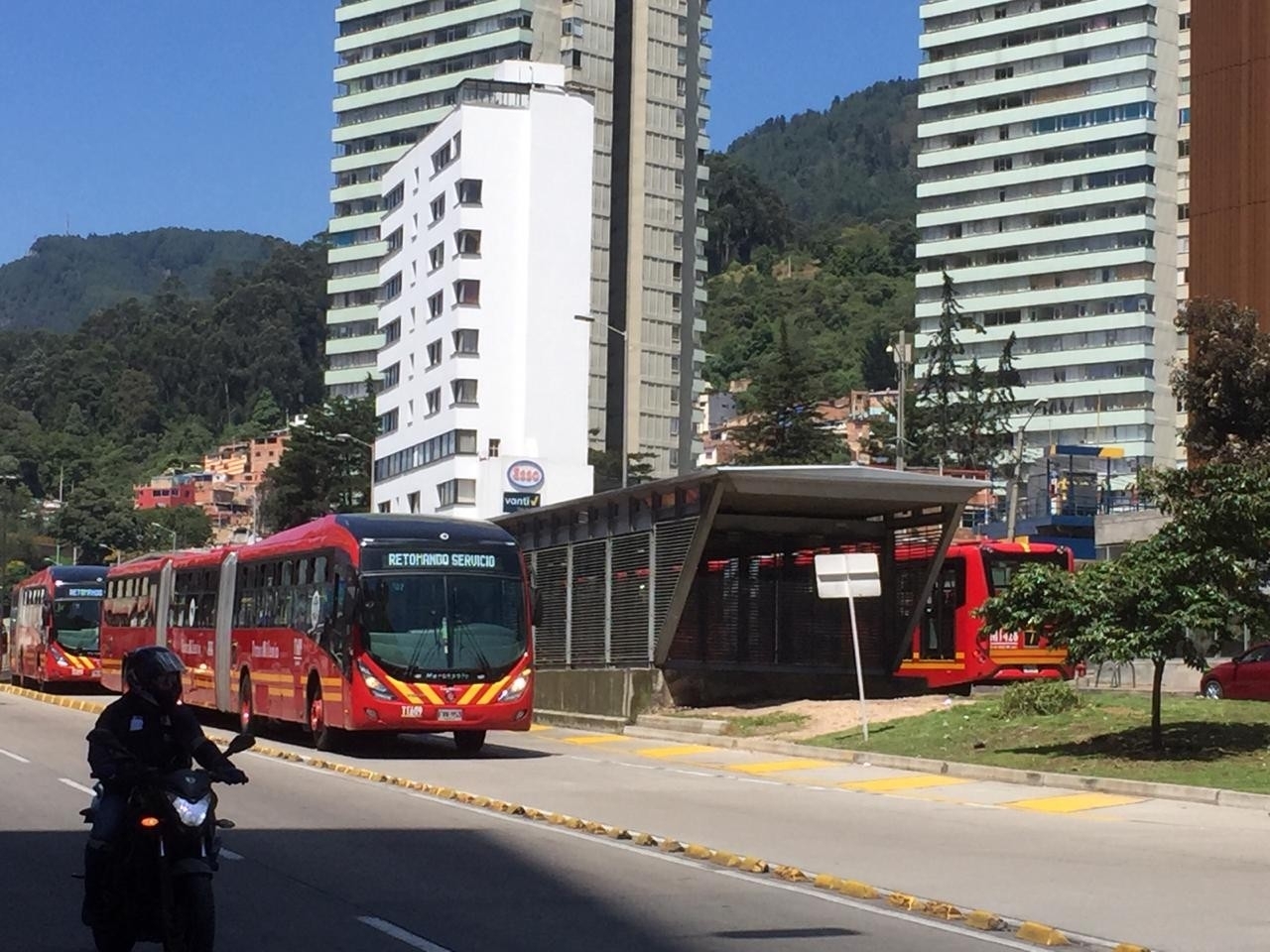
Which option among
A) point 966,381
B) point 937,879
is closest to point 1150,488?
point 937,879

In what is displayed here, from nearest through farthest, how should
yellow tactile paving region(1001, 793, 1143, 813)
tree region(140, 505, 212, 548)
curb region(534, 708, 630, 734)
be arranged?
yellow tactile paving region(1001, 793, 1143, 813), curb region(534, 708, 630, 734), tree region(140, 505, 212, 548)

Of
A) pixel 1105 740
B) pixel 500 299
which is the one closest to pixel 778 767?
pixel 1105 740

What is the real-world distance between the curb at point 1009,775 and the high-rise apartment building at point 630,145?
9314cm

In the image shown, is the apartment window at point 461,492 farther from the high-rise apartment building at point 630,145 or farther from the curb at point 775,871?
the curb at point 775,871

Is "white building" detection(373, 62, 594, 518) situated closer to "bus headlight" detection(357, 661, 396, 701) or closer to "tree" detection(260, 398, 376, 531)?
"tree" detection(260, 398, 376, 531)

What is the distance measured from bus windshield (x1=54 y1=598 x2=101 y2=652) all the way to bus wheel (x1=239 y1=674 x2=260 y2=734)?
1864 centimetres

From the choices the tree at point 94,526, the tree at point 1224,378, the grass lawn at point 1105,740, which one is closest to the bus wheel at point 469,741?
the grass lawn at point 1105,740

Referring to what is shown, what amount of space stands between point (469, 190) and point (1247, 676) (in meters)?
61.4

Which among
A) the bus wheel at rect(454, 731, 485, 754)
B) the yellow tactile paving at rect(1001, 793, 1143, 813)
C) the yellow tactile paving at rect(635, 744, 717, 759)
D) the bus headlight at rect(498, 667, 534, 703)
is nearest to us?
the yellow tactile paving at rect(1001, 793, 1143, 813)

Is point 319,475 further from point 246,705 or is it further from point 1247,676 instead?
point 246,705

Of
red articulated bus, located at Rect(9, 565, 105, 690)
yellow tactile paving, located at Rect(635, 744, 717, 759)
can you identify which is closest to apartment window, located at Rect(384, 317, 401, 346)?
red articulated bus, located at Rect(9, 565, 105, 690)

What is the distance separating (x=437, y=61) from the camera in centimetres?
13600

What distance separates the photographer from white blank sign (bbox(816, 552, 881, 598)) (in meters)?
27.9

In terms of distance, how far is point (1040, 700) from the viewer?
89.6 feet
